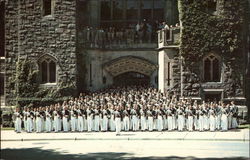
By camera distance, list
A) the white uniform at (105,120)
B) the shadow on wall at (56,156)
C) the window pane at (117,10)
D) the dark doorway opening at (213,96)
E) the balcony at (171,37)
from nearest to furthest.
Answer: the shadow on wall at (56,156), the white uniform at (105,120), the dark doorway opening at (213,96), the balcony at (171,37), the window pane at (117,10)

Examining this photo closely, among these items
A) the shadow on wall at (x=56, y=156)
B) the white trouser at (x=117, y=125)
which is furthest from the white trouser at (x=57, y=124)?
the shadow on wall at (x=56, y=156)

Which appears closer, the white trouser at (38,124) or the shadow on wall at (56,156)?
the shadow on wall at (56,156)

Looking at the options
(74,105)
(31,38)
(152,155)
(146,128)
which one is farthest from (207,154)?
(31,38)

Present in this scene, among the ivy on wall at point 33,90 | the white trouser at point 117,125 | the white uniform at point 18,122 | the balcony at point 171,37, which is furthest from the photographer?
the ivy on wall at point 33,90

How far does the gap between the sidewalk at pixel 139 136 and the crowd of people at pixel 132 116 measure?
77 cm

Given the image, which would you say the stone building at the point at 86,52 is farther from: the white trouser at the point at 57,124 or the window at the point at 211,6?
the white trouser at the point at 57,124

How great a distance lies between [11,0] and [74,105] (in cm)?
858

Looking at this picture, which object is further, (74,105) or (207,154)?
(74,105)

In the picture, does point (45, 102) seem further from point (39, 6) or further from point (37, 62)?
point (39, 6)

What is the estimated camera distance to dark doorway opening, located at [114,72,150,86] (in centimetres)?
3098

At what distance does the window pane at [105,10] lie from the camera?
3192 cm

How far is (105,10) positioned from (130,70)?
5039 mm

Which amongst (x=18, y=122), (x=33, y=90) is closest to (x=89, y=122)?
(x=18, y=122)

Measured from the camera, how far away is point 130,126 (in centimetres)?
2302
